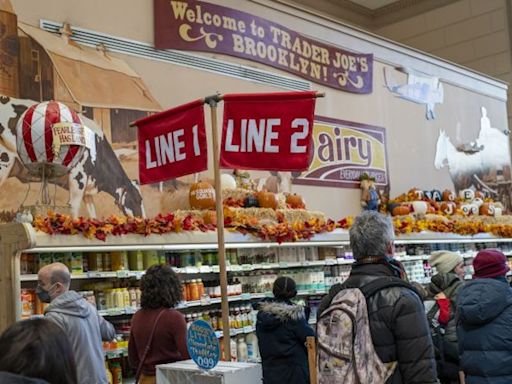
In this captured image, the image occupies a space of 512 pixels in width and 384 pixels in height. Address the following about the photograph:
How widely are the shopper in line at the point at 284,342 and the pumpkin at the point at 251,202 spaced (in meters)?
2.66

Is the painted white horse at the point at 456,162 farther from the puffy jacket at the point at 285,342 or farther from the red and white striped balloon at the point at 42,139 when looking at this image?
the red and white striped balloon at the point at 42,139

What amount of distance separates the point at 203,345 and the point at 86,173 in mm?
3856

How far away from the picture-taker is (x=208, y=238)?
6.11m

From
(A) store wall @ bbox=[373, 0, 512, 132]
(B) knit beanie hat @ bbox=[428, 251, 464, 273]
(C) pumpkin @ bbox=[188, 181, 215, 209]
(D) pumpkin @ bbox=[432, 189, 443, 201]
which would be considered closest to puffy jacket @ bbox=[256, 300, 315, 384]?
(B) knit beanie hat @ bbox=[428, 251, 464, 273]

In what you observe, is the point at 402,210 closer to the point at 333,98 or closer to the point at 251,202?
the point at 333,98

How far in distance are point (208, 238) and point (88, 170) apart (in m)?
1.64

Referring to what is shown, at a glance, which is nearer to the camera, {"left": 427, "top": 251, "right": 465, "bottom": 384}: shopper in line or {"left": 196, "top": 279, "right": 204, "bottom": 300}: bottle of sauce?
{"left": 427, "top": 251, "right": 465, "bottom": 384}: shopper in line

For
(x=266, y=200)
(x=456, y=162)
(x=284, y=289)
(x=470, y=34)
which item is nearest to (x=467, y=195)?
(x=456, y=162)

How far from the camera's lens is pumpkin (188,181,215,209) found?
7195mm

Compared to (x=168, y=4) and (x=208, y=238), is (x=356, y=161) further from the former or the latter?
(x=208, y=238)

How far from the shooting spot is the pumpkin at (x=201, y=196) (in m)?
7.20

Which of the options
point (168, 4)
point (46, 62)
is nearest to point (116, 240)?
point (46, 62)

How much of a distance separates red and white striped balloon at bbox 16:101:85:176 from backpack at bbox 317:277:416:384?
10.0ft

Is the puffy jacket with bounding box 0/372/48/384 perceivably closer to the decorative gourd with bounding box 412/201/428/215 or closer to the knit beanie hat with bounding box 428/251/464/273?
the knit beanie hat with bounding box 428/251/464/273
